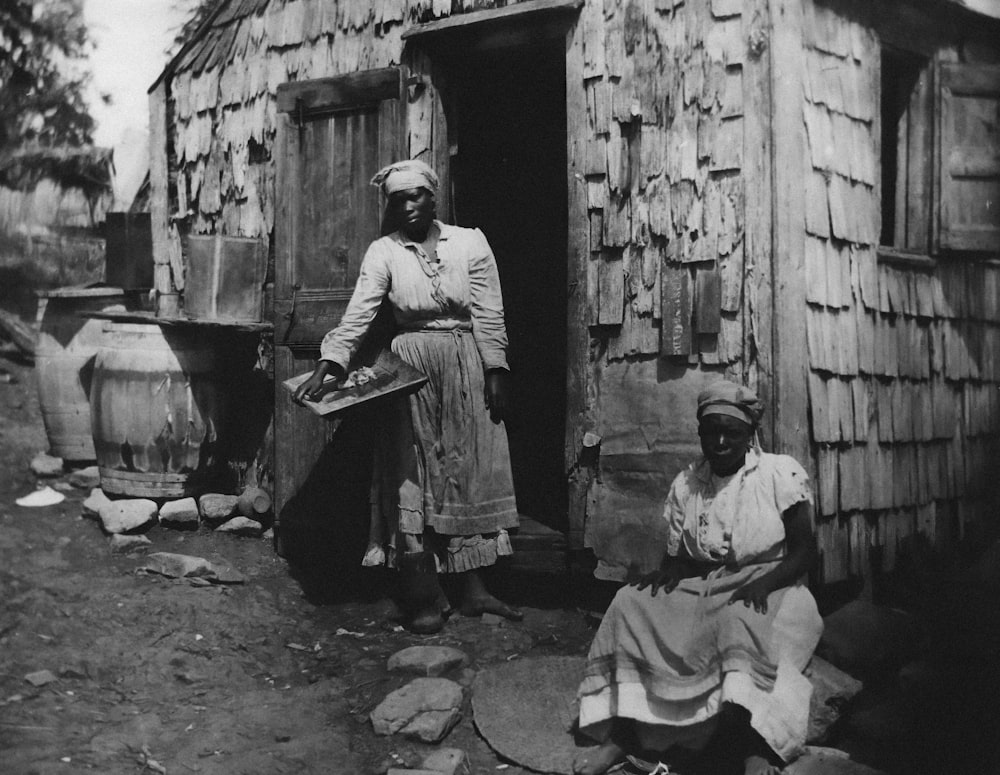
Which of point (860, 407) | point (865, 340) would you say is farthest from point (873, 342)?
point (860, 407)

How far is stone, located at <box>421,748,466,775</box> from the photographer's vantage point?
3320mm

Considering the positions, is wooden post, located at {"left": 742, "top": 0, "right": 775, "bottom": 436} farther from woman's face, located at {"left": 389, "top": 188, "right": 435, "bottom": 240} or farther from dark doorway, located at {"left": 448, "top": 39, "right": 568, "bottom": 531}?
dark doorway, located at {"left": 448, "top": 39, "right": 568, "bottom": 531}

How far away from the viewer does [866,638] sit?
389 cm

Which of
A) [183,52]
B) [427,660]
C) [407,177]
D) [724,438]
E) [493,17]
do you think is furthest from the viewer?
[183,52]

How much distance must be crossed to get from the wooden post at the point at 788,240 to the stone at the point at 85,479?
15.5 feet

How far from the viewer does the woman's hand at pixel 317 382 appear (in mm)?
4348

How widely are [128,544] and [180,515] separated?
390mm

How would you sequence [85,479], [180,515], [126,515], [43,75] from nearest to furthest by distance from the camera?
[126,515] < [180,515] < [85,479] < [43,75]

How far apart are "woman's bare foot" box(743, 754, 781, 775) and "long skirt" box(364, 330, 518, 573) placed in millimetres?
1798

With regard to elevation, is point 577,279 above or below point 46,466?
above

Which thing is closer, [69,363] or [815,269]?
[815,269]

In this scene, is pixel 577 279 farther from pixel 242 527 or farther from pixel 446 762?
pixel 242 527

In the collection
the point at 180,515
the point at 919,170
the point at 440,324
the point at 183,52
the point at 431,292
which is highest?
the point at 183,52

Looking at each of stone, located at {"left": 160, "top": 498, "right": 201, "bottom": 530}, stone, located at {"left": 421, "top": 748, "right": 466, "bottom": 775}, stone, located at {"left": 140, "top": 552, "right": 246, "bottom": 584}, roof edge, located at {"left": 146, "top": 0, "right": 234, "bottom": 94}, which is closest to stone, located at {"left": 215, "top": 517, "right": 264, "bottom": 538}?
stone, located at {"left": 160, "top": 498, "right": 201, "bottom": 530}
